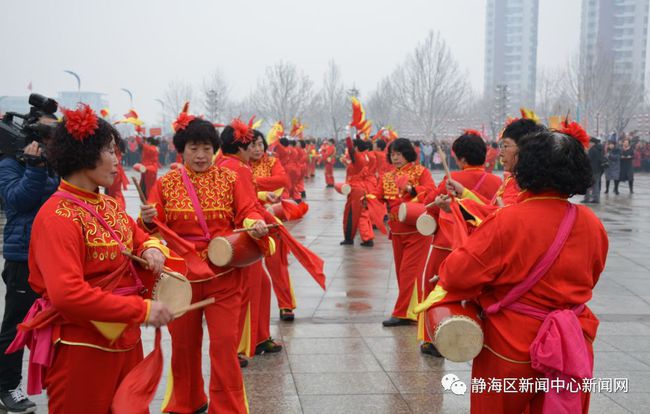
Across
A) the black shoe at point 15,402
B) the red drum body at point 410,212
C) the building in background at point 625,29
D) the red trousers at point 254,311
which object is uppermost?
the building in background at point 625,29

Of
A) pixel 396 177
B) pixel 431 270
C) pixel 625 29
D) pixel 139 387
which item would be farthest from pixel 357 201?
pixel 625 29

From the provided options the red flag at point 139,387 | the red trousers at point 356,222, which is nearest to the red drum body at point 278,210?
the red flag at point 139,387

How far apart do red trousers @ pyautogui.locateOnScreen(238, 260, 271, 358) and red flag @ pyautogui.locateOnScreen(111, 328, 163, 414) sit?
66.8 inches

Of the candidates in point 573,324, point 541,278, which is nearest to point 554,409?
point 573,324

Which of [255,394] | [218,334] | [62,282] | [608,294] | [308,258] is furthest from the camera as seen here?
[608,294]

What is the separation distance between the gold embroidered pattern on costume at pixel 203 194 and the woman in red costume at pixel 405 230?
2.43 m

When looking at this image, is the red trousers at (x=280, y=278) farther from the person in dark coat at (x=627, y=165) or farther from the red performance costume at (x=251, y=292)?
the person in dark coat at (x=627, y=165)

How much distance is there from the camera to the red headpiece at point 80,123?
285 cm

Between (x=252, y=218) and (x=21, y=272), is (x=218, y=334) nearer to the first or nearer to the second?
(x=252, y=218)

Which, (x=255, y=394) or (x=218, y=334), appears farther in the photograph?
(x=255, y=394)

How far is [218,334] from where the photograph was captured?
3.99m

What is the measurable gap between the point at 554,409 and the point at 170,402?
8.02 ft

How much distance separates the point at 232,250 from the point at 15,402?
5.57 feet

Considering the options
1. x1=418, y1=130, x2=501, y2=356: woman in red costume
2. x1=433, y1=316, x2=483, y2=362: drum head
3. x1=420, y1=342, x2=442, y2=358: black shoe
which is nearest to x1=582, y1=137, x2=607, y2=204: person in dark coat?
x1=418, y1=130, x2=501, y2=356: woman in red costume
